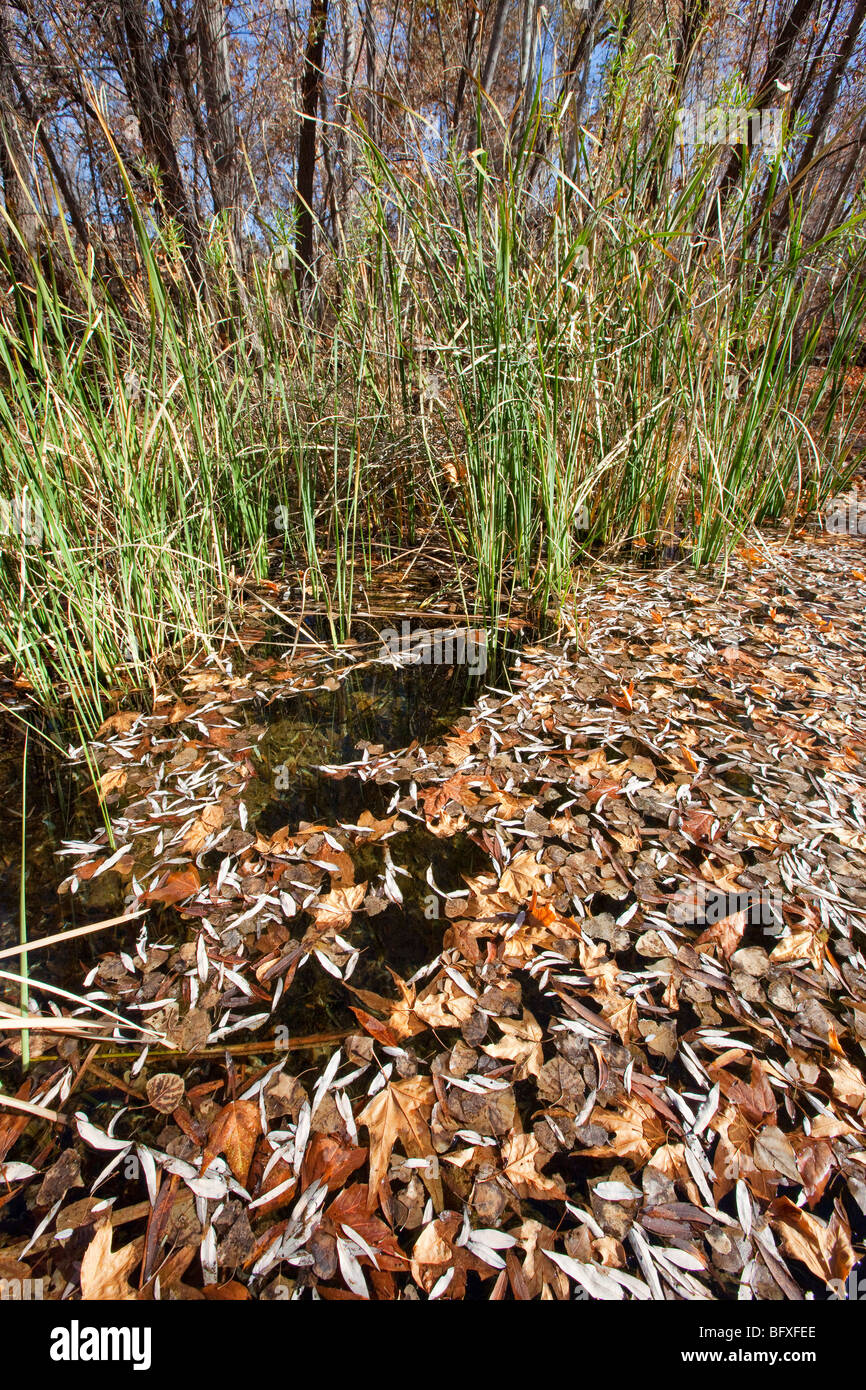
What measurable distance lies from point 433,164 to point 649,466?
1363 mm

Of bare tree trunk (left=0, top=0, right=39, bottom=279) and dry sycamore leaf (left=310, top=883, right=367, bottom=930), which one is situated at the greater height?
bare tree trunk (left=0, top=0, right=39, bottom=279)

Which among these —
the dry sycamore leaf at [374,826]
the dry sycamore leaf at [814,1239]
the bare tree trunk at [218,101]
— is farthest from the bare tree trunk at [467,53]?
the dry sycamore leaf at [814,1239]

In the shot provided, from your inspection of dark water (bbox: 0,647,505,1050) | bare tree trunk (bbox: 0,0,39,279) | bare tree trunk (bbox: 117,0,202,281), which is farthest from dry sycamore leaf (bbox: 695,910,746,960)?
bare tree trunk (bbox: 117,0,202,281)

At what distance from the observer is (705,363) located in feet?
8.46

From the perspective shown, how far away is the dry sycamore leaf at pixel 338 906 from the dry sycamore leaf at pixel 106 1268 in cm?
55

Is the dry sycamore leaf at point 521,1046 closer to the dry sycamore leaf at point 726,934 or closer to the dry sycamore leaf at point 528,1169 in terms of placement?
the dry sycamore leaf at point 528,1169

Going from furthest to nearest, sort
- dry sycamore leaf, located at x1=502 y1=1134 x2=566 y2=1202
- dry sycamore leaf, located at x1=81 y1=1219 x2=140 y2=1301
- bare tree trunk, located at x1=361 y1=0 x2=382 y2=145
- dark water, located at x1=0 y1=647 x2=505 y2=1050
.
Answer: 1. bare tree trunk, located at x1=361 y1=0 x2=382 y2=145
2. dark water, located at x1=0 y1=647 x2=505 y2=1050
3. dry sycamore leaf, located at x1=502 y1=1134 x2=566 y2=1202
4. dry sycamore leaf, located at x1=81 y1=1219 x2=140 y2=1301

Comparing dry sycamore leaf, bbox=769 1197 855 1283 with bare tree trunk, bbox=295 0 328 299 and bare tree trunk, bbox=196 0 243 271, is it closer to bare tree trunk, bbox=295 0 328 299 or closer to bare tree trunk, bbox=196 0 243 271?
bare tree trunk, bbox=196 0 243 271

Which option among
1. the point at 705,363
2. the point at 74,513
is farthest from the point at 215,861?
the point at 705,363

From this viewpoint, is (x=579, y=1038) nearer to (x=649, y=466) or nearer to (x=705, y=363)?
(x=649, y=466)

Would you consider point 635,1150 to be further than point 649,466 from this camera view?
No

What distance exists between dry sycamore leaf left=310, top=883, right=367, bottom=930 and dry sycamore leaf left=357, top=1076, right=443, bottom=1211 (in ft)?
1.13

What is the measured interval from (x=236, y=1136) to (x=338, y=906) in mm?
443

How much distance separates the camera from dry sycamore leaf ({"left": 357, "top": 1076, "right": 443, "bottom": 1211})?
0.92 m
